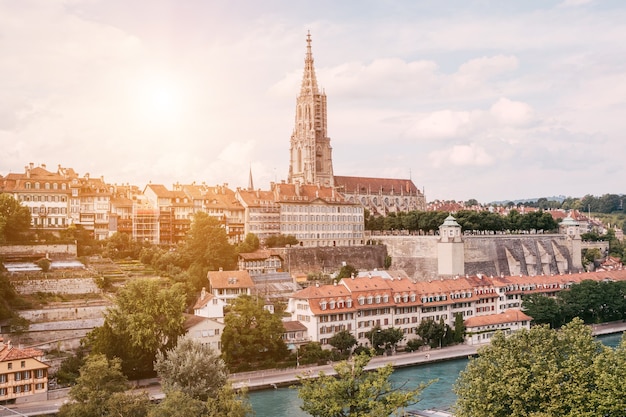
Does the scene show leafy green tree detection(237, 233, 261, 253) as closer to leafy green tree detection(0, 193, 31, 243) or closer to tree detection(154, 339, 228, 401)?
leafy green tree detection(0, 193, 31, 243)

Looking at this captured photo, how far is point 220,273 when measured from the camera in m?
47.5

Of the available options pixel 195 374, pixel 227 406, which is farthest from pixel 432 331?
pixel 227 406

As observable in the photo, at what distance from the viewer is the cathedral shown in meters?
87.6

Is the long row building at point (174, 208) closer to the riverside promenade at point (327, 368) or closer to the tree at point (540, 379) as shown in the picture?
the riverside promenade at point (327, 368)

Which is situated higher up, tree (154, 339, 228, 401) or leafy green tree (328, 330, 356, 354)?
tree (154, 339, 228, 401)

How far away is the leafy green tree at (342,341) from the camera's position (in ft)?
139

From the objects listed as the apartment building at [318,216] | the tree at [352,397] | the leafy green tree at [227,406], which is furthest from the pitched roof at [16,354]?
the apartment building at [318,216]

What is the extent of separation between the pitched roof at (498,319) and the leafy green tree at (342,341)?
11.2 m

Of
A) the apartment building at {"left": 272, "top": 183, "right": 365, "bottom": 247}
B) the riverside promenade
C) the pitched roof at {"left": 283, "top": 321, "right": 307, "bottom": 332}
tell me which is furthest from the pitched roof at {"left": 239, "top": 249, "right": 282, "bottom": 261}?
the riverside promenade

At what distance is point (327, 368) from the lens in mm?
40781

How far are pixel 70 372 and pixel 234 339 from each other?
8.66m

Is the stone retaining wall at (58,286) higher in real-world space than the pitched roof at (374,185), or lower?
lower

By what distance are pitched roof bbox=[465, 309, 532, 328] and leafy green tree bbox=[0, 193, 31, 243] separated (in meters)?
31.9

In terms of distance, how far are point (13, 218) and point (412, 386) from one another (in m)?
29.1
